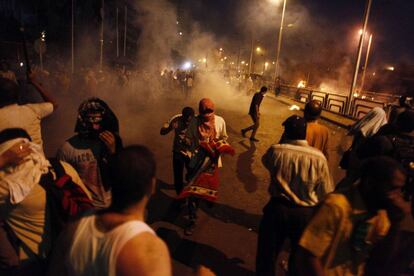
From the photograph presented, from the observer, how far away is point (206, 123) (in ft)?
14.8

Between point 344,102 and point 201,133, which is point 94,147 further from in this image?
point 344,102

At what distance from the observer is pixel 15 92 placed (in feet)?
9.75

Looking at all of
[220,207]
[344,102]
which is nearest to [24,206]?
[220,207]

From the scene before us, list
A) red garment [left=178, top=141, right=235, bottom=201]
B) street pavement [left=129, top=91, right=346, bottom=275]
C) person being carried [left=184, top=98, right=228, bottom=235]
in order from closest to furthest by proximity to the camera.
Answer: street pavement [left=129, top=91, right=346, bottom=275]
red garment [left=178, top=141, right=235, bottom=201]
person being carried [left=184, top=98, right=228, bottom=235]

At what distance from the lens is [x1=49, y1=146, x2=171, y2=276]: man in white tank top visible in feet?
4.36

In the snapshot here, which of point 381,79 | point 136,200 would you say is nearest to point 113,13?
point 381,79

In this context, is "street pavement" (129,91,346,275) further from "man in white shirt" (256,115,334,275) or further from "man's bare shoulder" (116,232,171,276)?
"man's bare shoulder" (116,232,171,276)

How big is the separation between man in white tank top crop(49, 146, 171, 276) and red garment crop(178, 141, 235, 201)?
234 centimetres

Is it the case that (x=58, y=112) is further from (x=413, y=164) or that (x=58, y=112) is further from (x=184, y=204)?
(x=413, y=164)

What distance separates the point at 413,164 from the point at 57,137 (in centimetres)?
826

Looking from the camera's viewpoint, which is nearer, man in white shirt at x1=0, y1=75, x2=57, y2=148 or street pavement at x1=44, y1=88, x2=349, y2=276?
man in white shirt at x1=0, y1=75, x2=57, y2=148

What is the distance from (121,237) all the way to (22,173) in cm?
139

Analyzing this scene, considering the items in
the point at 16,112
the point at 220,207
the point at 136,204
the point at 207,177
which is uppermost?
the point at 16,112

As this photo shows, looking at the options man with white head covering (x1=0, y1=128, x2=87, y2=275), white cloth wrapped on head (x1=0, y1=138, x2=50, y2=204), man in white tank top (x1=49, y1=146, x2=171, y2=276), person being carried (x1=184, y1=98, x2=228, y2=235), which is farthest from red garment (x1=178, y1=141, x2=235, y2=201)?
man in white tank top (x1=49, y1=146, x2=171, y2=276)
